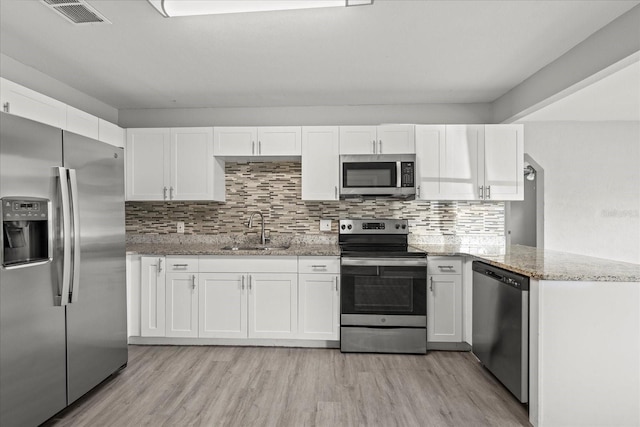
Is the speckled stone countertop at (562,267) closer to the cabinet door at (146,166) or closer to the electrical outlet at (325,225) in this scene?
the electrical outlet at (325,225)

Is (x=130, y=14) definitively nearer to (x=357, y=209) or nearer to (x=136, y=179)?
(x=136, y=179)

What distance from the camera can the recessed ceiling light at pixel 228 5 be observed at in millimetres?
1904

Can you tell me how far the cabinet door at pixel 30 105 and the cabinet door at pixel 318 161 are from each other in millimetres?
2015

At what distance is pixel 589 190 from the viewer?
4.68 m

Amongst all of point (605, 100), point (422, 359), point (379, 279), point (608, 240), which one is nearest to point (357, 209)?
point (379, 279)

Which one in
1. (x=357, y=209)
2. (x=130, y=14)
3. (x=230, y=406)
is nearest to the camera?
(x=130, y=14)

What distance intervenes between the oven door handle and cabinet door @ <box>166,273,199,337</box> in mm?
1438

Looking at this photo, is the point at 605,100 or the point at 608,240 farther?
the point at 608,240

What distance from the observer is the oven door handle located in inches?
126

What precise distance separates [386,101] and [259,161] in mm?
1487

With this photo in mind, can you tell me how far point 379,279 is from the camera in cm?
322

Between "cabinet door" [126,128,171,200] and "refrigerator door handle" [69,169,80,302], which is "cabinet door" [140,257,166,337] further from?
"refrigerator door handle" [69,169,80,302]

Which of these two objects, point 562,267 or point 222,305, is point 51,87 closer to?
point 222,305

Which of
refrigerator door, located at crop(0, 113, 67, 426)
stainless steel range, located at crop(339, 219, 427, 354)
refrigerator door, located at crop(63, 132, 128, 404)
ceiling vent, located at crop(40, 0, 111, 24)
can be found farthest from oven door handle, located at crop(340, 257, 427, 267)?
ceiling vent, located at crop(40, 0, 111, 24)
